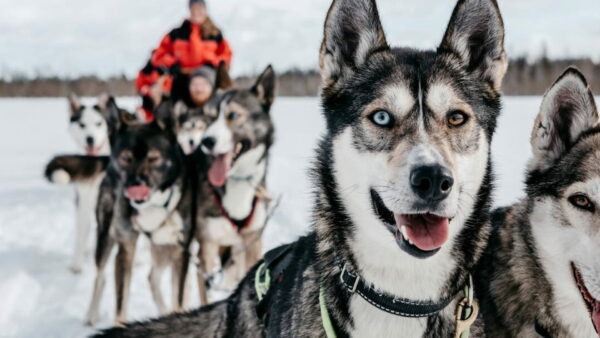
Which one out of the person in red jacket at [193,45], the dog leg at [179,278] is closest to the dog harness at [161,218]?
the dog leg at [179,278]

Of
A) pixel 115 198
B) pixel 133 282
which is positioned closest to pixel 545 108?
pixel 115 198

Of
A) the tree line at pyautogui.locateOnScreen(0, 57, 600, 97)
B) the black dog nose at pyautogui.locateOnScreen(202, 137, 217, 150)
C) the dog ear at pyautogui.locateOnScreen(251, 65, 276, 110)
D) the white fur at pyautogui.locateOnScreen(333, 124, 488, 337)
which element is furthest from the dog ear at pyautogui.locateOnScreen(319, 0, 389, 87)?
the tree line at pyautogui.locateOnScreen(0, 57, 600, 97)

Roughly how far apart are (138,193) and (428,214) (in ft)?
8.25

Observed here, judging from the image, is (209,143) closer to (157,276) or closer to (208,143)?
(208,143)

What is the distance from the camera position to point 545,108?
86.7 inches

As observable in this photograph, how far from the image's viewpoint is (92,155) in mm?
5164

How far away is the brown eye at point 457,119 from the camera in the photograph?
6.21 feet

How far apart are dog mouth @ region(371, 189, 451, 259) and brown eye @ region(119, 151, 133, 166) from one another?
2.55 meters

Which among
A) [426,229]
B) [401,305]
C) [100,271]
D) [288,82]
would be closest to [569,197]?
[426,229]

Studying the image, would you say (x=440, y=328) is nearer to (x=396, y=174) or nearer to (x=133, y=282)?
(x=396, y=174)

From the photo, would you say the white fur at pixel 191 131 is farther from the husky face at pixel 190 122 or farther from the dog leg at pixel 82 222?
the dog leg at pixel 82 222

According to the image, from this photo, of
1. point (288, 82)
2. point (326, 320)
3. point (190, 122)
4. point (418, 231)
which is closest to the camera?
point (418, 231)

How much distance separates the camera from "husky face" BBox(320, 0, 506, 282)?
1.73 meters

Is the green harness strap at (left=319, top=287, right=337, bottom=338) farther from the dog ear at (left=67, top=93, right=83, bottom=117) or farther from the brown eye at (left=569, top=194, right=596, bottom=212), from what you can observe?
the dog ear at (left=67, top=93, right=83, bottom=117)
